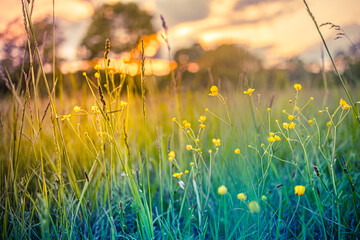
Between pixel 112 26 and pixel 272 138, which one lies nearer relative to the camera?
pixel 272 138

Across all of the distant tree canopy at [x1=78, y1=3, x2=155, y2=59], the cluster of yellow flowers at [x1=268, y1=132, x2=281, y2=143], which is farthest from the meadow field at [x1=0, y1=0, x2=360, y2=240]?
the distant tree canopy at [x1=78, y1=3, x2=155, y2=59]

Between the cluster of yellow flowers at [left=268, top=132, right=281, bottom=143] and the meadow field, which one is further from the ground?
the cluster of yellow flowers at [left=268, top=132, right=281, bottom=143]

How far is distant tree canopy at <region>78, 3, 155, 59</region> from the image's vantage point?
13.5m

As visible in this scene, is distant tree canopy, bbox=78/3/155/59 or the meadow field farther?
distant tree canopy, bbox=78/3/155/59

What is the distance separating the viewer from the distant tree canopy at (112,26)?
1352cm

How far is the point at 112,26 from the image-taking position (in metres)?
13.7

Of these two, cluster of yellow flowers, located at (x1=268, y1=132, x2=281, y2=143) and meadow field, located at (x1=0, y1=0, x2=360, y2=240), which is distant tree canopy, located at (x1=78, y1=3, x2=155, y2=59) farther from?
cluster of yellow flowers, located at (x1=268, y1=132, x2=281, y2=143)

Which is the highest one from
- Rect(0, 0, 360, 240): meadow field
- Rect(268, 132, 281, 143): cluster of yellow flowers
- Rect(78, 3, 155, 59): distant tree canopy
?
Rect(78, 3, 155, 59): distant tree canopy

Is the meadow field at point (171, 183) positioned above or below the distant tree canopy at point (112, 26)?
below

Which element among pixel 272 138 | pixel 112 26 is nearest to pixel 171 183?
pixel 272 138

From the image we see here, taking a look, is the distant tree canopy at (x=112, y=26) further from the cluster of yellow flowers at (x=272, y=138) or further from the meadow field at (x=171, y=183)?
the cluster of yellow flowers at (x=272, y=138)

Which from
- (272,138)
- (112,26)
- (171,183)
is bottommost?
(171,183)

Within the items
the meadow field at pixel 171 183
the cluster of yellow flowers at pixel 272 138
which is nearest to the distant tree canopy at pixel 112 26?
the meadow field at pixel 171 183

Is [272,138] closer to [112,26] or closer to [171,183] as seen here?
[171,183]
